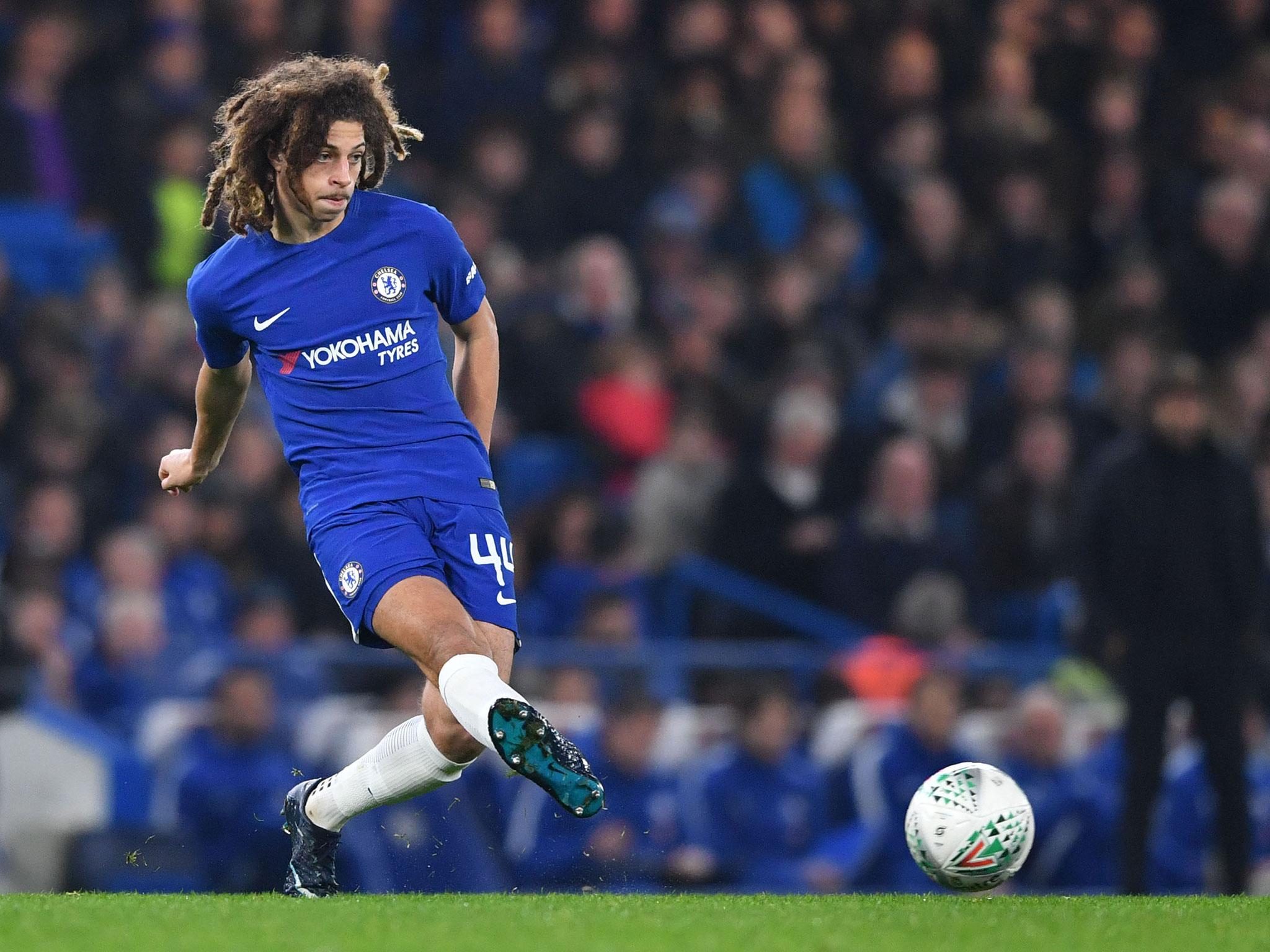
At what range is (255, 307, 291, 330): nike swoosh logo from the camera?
18.3ft

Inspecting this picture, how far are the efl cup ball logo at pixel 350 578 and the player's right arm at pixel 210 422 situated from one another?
765mm

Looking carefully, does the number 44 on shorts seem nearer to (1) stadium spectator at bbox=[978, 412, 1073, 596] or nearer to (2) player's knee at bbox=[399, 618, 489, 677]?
(2) player's knee at bbox=[399, 618, 489, 677]

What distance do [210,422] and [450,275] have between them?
0.87 metres

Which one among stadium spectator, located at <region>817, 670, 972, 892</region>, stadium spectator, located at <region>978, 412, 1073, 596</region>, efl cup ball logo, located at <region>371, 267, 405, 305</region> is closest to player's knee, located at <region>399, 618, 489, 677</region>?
efl cup ball logo, located at <region>371, 267, 405, 305</region>

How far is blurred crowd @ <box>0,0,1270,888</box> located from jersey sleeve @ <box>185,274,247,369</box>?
131 inches

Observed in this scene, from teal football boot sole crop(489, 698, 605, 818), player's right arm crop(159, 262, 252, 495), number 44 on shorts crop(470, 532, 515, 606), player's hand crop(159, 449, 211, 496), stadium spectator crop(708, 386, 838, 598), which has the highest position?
player's right arm crop(159, 262, 252, 495)

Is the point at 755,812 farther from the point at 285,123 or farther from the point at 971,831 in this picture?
the point at 285,123

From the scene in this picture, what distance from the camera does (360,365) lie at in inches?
220

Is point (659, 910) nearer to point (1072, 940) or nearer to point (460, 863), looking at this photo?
point (1072, 940)

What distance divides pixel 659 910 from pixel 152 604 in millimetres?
4716

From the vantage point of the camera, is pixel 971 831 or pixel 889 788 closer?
pixel 971 831

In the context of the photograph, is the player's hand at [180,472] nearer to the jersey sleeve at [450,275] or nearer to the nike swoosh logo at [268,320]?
the nike swoosh logo at [268,320]

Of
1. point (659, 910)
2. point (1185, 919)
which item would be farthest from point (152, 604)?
point (1185, 919)

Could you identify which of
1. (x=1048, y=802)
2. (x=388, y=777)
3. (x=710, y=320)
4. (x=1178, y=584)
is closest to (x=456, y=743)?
(x=388, y=777)
